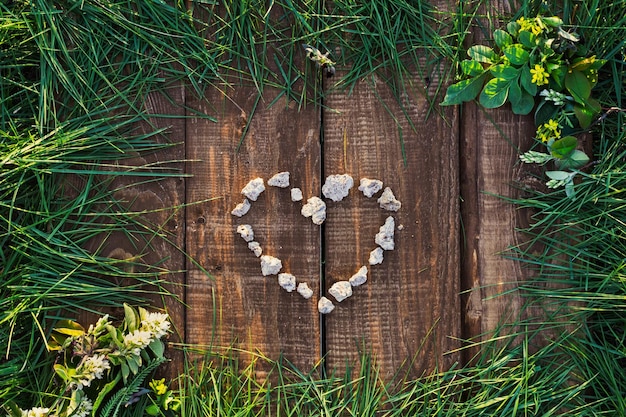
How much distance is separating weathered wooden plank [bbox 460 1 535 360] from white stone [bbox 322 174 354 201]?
0.35 metres

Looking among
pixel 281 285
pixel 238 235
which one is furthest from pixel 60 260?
pixel 281 285

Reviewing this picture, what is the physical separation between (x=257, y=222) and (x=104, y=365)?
0.57 meters

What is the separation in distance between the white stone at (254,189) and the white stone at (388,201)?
0.35 meters

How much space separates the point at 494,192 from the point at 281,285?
2.23 feet

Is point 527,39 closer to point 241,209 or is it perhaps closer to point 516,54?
point 516,54

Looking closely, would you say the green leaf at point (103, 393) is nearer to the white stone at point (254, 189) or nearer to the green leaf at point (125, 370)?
the green leaf at point (125, 370)

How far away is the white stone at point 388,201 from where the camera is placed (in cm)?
171

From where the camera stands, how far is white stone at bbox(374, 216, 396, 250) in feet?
5.60

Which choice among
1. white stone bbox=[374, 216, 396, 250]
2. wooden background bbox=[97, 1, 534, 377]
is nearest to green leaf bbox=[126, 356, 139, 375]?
wooden background bbox=[97, 1, 534, 377]

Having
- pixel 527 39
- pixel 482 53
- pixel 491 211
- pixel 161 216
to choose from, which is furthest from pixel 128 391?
pixel 527 39

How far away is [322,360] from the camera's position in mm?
1725

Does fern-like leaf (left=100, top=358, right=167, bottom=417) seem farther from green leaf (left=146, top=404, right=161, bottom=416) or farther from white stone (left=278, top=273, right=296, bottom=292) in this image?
white stone (left=278, top=273, right=296, bottom=292)

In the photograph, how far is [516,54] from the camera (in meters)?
1.62

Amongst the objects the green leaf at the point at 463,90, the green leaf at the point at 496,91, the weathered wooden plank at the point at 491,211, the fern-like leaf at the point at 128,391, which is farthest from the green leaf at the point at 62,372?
the green leaf at the point at 496,91
